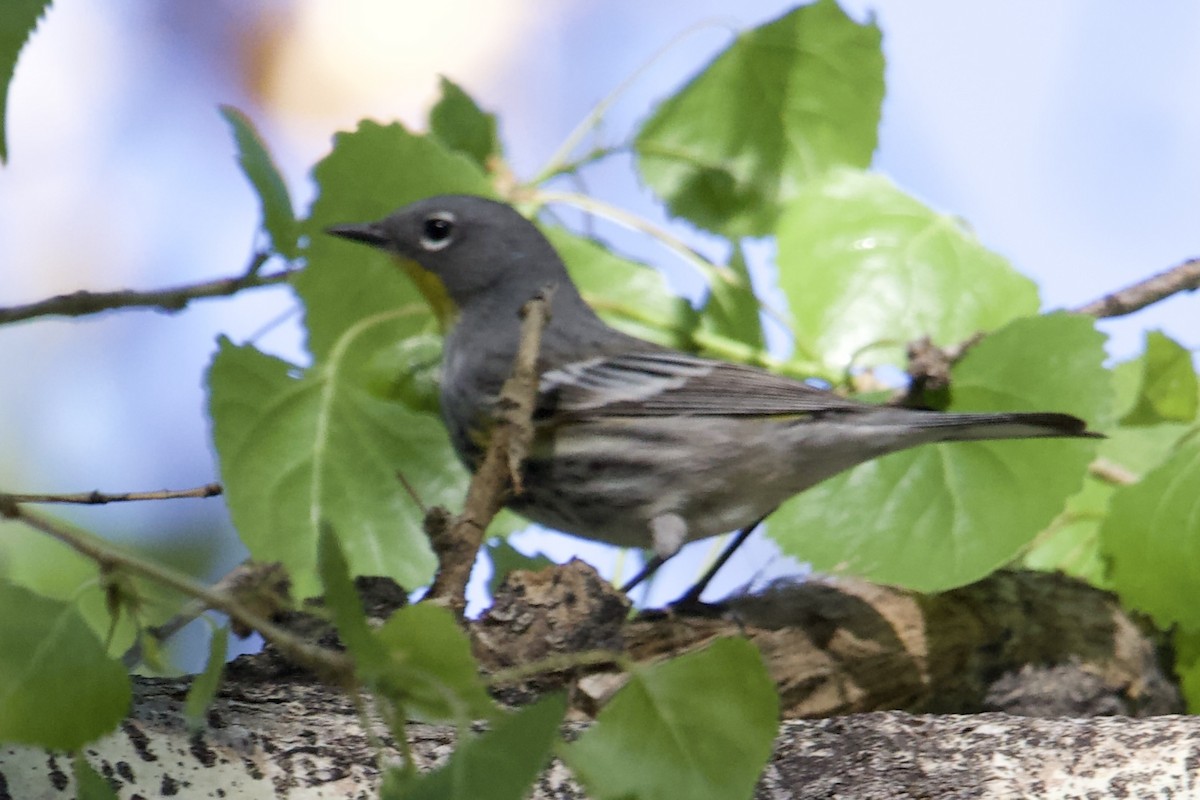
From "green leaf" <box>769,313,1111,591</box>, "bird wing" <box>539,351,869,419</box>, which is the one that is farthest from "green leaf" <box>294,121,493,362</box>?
"green leaf" <box>769,313,1111,591</box>

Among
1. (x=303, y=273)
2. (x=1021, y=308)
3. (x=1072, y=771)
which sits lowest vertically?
(x=1072, y=771)

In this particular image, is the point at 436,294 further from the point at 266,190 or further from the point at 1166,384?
the point at 1166,384

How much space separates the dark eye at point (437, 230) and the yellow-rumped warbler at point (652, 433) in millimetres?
107

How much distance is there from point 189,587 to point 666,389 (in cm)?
103

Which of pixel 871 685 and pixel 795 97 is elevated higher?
pixel 795 97

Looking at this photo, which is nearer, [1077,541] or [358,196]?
[358,196]

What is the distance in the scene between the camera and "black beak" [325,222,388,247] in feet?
4.74

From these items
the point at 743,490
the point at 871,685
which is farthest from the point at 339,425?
the point at 871,685

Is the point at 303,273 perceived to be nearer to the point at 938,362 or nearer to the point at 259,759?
the point at 938,362

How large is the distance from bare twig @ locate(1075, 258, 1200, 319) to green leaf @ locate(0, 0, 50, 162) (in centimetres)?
105

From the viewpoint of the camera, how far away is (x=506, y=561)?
4.34 feet

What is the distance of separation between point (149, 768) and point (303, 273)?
80 centimetres

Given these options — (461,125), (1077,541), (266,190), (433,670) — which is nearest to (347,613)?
(433,670)

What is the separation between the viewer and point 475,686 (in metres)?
0.52
